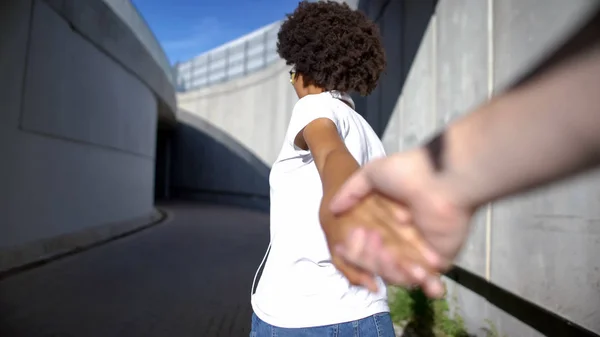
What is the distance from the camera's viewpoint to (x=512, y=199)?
4.54ft

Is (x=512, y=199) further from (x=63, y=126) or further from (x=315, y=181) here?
(x=63, y=126)

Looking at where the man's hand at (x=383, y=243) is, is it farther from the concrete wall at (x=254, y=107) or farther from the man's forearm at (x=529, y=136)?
the concrete wall at (x=254, y=107)

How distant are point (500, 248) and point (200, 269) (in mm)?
3758

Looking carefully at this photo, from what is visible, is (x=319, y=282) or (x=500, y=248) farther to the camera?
(x=500, y=248)

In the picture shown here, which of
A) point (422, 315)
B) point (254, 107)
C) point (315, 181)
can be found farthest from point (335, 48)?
point (254, 107)

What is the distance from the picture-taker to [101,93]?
24.4 feet

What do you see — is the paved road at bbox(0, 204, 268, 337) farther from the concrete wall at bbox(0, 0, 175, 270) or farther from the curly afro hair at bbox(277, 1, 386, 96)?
the curly afro hair at bbox(277, 1, 386, 96)

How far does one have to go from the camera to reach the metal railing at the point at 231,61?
1865 cm

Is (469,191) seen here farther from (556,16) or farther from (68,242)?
(68,242)

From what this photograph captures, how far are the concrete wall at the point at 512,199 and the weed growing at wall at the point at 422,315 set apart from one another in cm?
14

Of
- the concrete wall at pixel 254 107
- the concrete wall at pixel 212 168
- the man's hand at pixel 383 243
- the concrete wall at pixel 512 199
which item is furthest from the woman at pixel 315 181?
the concrete wall at pixel 212 168

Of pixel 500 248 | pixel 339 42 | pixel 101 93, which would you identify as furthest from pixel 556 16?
pixel 101 93

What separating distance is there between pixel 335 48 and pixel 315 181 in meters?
0.38

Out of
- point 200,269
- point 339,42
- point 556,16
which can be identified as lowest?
point 200,269
